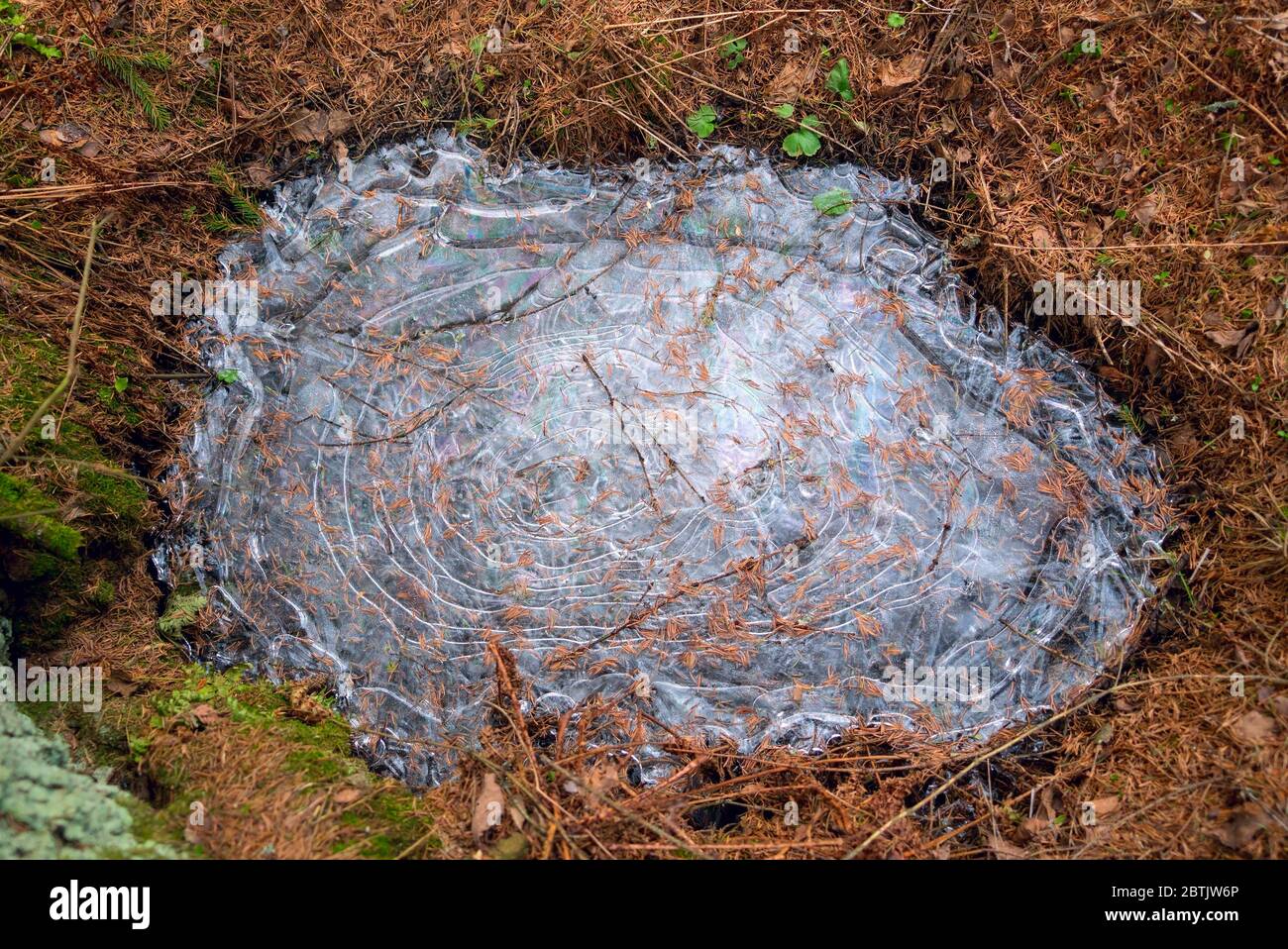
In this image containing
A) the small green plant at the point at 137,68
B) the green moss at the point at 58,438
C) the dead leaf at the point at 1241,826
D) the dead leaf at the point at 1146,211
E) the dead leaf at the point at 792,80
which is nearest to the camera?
the dead leaf at the point at 1241,826

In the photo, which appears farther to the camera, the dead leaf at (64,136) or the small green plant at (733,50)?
the small green plant at (733,50)

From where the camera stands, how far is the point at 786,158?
341cm

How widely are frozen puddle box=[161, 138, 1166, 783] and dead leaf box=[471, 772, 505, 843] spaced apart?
1.09 feet

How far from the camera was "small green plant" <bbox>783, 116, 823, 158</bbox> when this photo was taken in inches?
131

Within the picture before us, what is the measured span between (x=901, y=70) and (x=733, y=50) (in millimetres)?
735

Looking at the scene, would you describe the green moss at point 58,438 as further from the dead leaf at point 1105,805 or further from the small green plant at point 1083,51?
the small green plant at point 1083,51

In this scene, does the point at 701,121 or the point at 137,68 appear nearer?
the point at 137,68

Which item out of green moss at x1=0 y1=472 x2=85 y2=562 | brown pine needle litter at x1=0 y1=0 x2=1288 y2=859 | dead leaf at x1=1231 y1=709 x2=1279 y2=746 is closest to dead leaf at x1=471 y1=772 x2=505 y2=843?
brown pine needle litter at x1=0 y1=0 x2=1288 y2=859

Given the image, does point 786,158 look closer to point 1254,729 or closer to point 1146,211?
point 1146,211

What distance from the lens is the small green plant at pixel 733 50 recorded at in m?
3.31

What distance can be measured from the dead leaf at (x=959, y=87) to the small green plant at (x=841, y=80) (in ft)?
1.37

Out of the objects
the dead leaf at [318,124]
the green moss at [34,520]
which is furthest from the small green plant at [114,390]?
the dead leaf at [318,124]

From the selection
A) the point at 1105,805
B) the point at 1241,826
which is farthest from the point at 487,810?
the point at 1241,826

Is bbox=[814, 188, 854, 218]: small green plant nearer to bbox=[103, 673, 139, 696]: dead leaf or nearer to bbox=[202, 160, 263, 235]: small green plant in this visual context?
bbox=[202, 160, 263, 235]: small green plant
